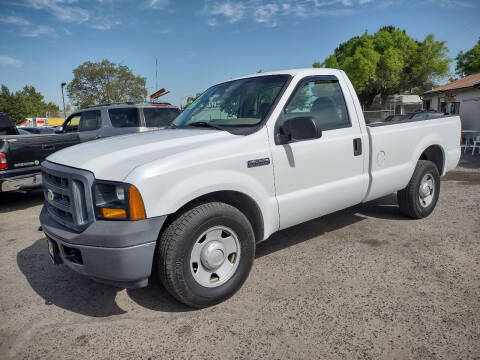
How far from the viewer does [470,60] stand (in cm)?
3641

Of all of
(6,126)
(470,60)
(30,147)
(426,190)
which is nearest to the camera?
(426,190)

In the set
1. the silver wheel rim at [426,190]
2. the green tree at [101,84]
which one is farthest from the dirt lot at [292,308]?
the green tree at [101,84]

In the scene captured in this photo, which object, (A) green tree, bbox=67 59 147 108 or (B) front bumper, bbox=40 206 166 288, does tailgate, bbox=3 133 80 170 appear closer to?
(B) front bumper, bbox=40 206 166 288

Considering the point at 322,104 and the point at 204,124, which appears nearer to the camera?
the point at 204,124

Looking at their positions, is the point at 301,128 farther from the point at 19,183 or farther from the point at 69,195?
the point at 19,183

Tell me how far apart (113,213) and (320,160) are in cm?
199

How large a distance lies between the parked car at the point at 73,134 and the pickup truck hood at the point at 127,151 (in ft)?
10.7

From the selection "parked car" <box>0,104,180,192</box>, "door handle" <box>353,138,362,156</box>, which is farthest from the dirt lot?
"parked car" <box>0,104,180,192</box>

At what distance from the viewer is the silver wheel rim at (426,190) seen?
479cm

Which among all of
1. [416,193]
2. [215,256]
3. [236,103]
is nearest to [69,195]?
[215,256]

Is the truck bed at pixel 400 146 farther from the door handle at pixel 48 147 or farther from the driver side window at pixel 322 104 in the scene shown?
the door handle at pixel 48 147

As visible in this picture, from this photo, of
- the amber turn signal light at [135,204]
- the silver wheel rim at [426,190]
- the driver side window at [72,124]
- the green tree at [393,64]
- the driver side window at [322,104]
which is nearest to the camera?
the amber turn signal light at [135,204]

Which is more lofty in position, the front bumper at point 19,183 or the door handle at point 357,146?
the door handle at point 357,146

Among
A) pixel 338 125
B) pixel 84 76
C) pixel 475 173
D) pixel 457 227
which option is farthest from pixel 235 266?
pixel 84 76
